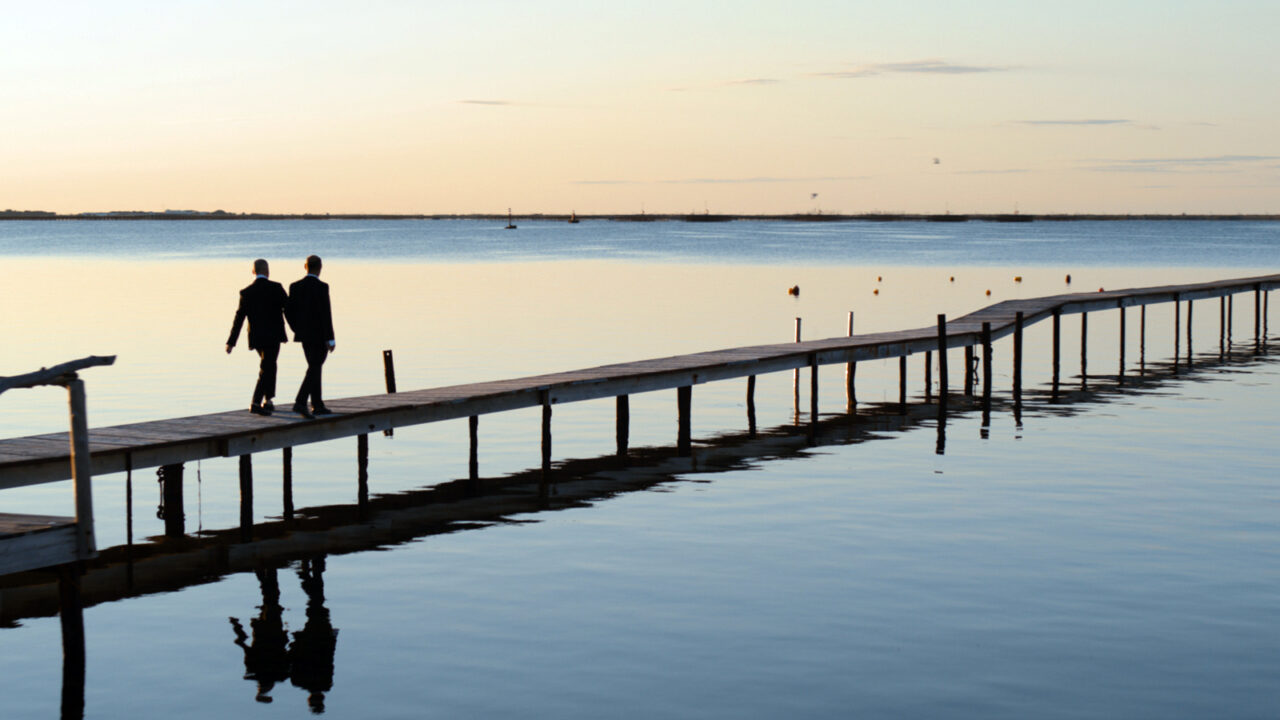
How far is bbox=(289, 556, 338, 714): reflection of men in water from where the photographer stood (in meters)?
12.1

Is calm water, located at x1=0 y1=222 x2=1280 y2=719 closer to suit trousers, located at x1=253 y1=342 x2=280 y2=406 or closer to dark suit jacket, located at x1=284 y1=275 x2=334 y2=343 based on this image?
suit trousers, located at x1=253 y1=342 x2=280 y2=406

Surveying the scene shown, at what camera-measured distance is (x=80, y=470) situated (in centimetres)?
1203

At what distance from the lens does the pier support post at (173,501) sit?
725 inches

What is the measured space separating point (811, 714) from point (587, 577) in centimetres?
505

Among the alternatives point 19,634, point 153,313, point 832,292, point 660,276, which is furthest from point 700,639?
point 660,276

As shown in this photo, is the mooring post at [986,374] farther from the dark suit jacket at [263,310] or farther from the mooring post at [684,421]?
the dark suit jacket at [263,310]

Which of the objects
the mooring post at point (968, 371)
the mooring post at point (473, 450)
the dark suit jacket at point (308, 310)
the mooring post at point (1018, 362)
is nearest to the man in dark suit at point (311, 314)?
the dark suit jacket at point (308, 310)

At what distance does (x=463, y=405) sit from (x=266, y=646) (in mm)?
8043

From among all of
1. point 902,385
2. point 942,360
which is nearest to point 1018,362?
point 902,385

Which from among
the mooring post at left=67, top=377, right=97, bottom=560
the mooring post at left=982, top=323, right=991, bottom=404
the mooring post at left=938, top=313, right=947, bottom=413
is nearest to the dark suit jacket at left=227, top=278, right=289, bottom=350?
the mooring post at left=67, top=377, right=97, bottom=560

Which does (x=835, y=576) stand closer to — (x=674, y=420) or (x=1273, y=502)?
(x=1273, y=502)

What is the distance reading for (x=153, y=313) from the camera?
56.9m

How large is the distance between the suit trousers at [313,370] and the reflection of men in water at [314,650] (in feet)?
10.1

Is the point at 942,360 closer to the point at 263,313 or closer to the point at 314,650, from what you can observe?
the point at 263,313
